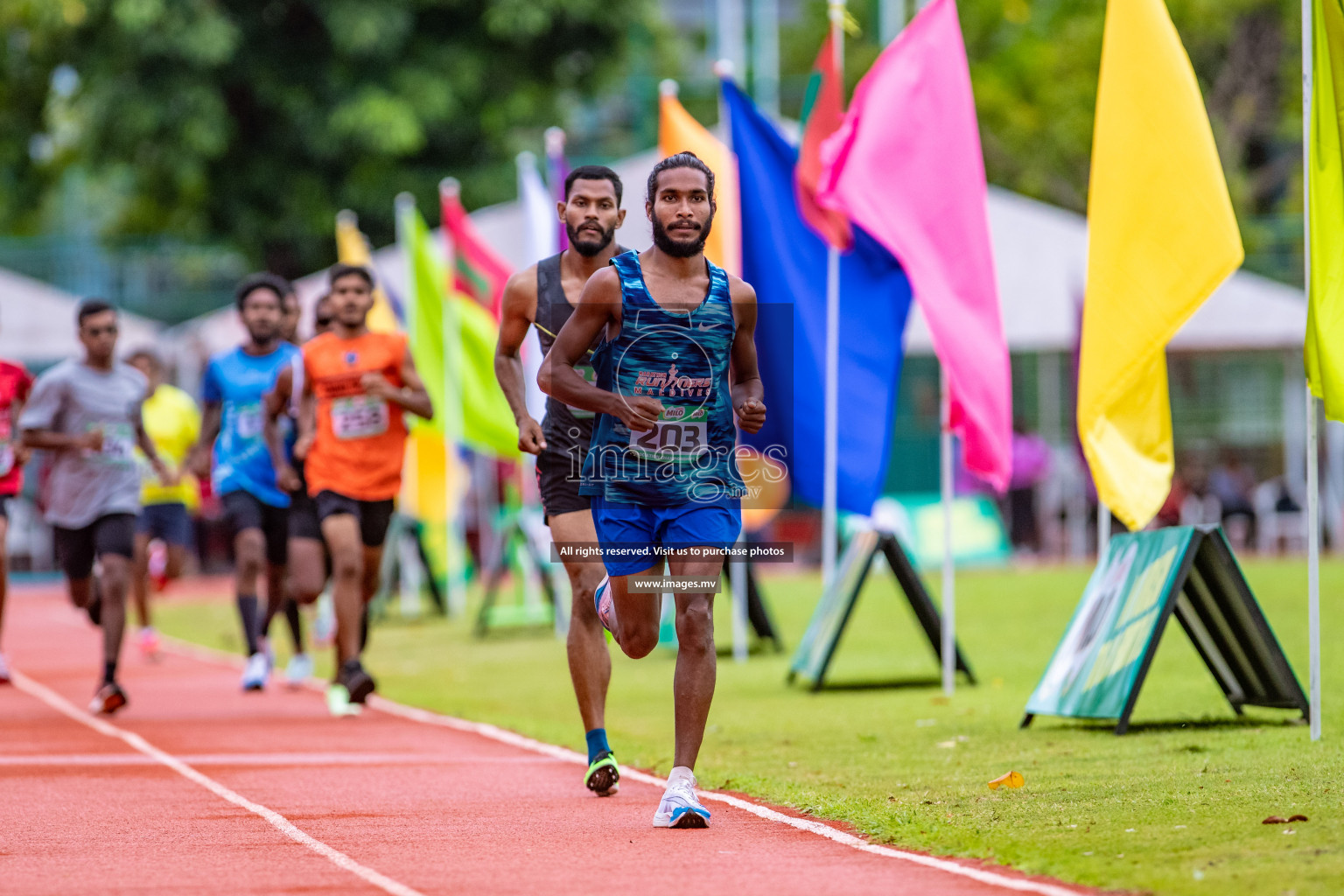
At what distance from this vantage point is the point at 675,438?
7152 millimetres

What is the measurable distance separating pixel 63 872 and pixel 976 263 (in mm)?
6836

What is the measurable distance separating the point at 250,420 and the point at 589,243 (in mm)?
5212

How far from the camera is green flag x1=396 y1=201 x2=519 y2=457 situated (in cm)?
1958

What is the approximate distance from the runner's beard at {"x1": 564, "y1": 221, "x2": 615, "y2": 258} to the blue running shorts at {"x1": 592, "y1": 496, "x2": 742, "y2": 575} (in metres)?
1.53

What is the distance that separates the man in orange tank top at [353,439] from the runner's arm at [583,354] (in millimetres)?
3969

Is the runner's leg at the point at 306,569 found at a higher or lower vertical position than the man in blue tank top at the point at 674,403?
lower

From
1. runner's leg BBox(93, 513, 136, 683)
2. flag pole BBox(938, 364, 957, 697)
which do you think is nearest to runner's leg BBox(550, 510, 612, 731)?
flag pole BBox(938, 364, 957, 697)

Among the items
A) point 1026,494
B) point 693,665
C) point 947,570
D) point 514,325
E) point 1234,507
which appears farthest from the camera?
point 1026,494

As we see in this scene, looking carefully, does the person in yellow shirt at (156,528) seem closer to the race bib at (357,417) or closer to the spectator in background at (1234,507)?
the race bib at (357,417)

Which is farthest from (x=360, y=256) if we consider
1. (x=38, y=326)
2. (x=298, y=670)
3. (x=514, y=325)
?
(x=514, y=325)

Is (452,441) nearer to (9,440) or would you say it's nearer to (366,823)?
(9,440)

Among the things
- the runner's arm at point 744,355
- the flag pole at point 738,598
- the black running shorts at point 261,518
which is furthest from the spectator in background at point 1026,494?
the runner's arm at point 744,355

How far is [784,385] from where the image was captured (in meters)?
13.9

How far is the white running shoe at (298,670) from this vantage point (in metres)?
13.4
